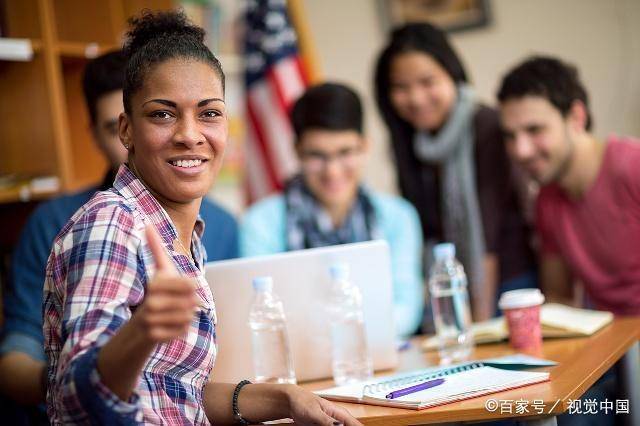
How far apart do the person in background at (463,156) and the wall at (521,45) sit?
956 millimetres

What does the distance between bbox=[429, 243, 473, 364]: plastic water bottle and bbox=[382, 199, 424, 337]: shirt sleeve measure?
0.25m

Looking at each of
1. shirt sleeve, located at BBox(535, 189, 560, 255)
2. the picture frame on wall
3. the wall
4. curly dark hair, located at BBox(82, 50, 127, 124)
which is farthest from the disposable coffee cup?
the picture frame on wall

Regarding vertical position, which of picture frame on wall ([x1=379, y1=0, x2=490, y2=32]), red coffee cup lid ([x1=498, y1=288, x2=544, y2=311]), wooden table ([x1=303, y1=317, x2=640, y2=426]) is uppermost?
picture frame on wall ([x1=379, y1=0, x2=490, y2=32])

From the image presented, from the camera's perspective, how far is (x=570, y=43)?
3.36 m

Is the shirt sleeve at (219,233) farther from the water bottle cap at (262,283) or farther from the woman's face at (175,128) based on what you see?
the woman's face at (175,128)

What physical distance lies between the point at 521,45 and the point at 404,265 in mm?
1638

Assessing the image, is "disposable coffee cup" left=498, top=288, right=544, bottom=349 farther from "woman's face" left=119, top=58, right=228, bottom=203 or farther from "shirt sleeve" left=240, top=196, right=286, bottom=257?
"shirt sleeve" left=240, top=196, right=286, bottom=257

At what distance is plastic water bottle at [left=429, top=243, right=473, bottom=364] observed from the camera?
1.75 metres

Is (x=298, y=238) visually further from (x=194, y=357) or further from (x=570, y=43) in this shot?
(x=570, y=43)

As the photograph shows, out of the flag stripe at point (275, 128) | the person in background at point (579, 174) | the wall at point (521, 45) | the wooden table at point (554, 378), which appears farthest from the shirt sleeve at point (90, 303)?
the wall at point (521, 45)

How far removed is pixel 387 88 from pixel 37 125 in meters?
1.16

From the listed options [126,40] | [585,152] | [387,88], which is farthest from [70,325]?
[387,88]

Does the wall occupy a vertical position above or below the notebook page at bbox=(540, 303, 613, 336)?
above

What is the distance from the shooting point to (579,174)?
2.22m
